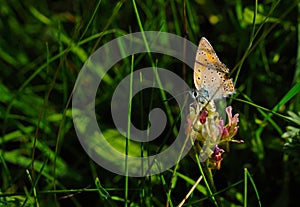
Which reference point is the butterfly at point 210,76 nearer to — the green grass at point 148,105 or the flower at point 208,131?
the flower at point 208,131

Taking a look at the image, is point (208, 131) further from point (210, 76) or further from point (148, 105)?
point (148, 105)

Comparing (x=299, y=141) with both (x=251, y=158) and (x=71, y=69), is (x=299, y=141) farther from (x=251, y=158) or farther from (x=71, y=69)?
(x=71, y=69)

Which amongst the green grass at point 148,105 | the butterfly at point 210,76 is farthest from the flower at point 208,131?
the green grass at point 148,105

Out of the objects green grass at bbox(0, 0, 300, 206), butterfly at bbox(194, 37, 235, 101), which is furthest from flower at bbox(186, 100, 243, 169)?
green grass at bbox(0, 0, 300, 206)

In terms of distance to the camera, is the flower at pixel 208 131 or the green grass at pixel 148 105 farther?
the green grass at pixel 148 105

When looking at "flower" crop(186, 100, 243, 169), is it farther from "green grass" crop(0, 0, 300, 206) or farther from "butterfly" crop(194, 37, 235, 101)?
"green grass" crop(0, 0, 300, 206)

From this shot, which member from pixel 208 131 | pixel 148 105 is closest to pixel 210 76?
pixel 208 131

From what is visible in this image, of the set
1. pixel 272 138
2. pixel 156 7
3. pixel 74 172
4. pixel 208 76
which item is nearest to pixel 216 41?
pixel 156 7
